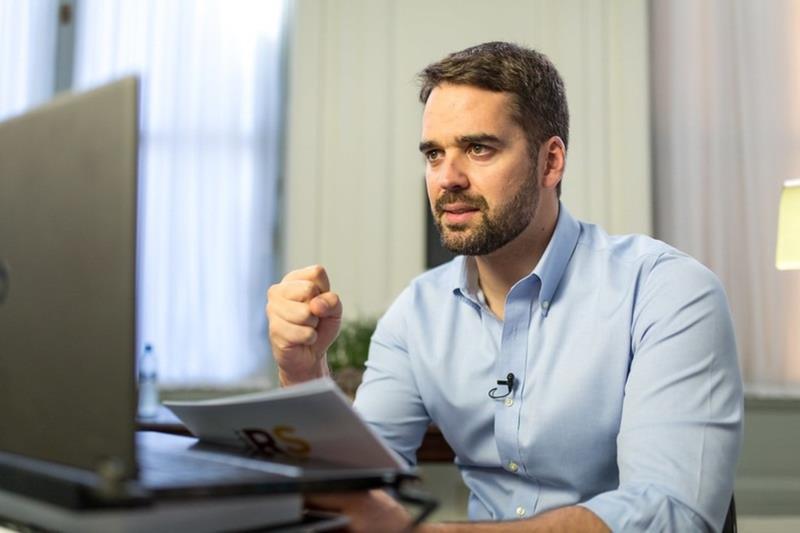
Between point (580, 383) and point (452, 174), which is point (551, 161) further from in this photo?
point (580, 383)

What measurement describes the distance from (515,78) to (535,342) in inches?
17.9

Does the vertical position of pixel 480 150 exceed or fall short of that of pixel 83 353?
it exceeds it

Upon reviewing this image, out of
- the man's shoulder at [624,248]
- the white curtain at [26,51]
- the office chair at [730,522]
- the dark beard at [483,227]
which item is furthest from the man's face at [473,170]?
the white curtain at [26,51]

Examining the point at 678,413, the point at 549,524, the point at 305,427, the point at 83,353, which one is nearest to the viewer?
the point at 83,353

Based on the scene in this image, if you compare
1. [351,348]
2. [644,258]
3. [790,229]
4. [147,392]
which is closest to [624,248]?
[644,258]

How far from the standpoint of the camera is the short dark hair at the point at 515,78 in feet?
4.60

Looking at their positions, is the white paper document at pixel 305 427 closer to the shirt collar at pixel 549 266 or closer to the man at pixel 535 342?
the man at pixel 535 342

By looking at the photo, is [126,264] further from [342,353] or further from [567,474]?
[342,353]

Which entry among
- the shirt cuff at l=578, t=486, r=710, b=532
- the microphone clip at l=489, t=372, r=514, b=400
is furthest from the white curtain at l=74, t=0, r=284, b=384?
the shirt cuff at l=578, t=486, r=710, b=532

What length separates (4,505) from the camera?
1.98 ft

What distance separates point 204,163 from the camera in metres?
3.65

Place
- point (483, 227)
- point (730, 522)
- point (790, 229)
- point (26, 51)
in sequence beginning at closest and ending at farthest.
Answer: point (730, 522), point (483, 227), point (790, 229), point (26, 51)

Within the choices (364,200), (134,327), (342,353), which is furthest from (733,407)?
(364,200)

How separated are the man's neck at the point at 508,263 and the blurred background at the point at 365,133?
2.06 meters
